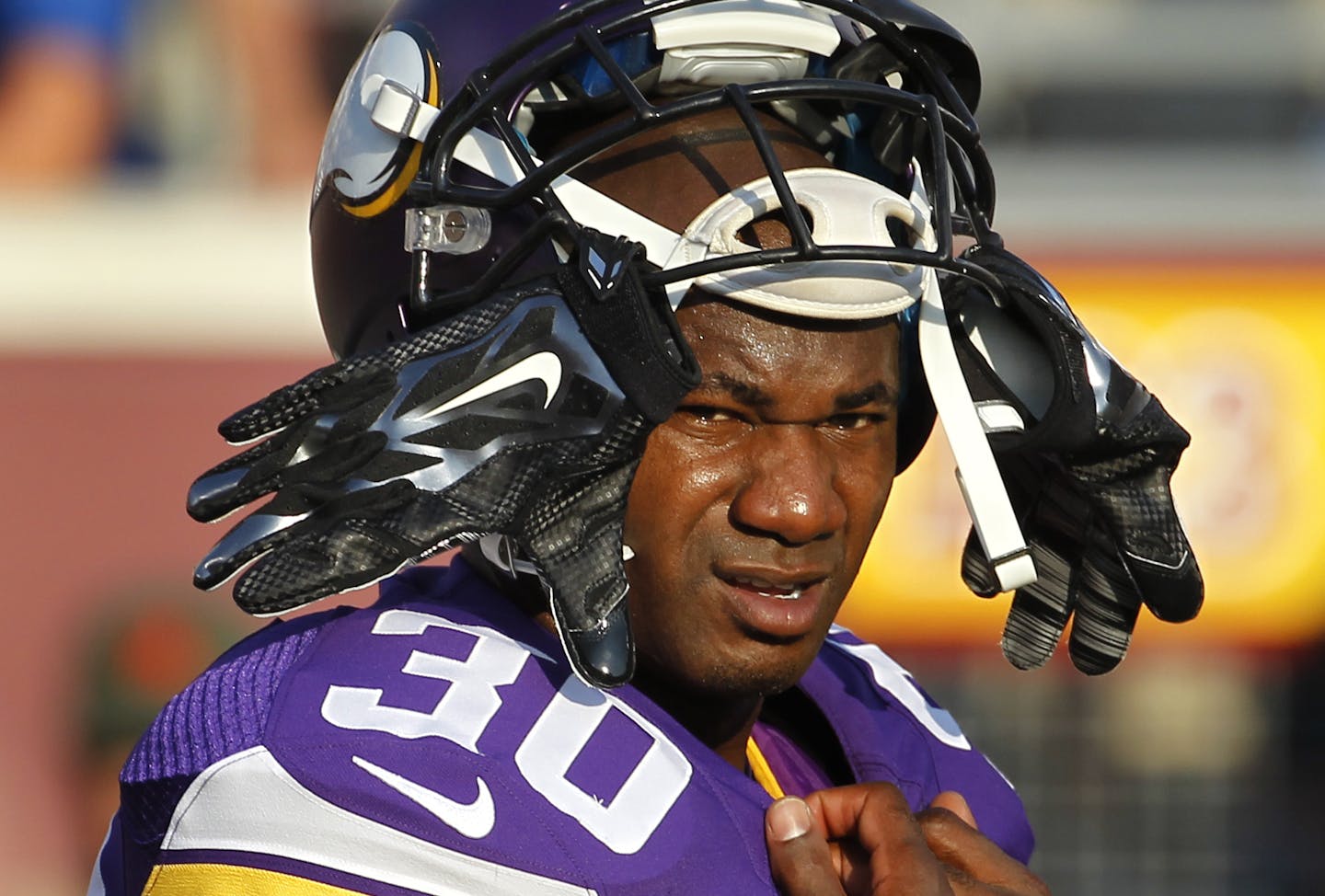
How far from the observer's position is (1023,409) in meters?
1.93

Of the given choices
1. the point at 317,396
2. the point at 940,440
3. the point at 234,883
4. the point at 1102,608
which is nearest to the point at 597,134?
the point at 317,396

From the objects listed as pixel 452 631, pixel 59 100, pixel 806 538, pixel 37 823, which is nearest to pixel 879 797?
pixel 806 538

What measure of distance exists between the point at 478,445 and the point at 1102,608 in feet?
2.67

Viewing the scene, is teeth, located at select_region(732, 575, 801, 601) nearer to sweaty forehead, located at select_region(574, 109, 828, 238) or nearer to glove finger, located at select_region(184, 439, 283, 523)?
sweaty forehead, located at select_region(574, 109, 828, 238)

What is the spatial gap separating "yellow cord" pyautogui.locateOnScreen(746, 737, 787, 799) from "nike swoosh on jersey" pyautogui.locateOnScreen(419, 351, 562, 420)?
21.4 inches

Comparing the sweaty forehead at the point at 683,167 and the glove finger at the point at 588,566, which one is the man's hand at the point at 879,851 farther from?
the sweaty forehead at the point at 683,167

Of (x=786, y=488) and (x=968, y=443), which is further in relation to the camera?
(x=968, y=443)

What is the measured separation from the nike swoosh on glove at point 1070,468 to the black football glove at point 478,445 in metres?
0.43

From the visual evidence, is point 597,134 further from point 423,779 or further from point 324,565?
point 423,779

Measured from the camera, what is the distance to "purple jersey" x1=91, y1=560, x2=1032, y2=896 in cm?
148

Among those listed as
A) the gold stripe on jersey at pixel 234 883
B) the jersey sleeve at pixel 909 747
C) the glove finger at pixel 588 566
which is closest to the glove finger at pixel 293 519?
the glove finger at pixel 588 566

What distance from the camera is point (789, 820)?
1.60 m

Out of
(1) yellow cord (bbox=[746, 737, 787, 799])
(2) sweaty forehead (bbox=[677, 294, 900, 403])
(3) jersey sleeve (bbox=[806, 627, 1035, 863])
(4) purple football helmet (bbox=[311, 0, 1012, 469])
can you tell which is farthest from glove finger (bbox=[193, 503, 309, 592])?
(3) jersey sleeve (bbox=[806, 627, 1035, 863])

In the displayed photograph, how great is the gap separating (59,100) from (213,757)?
4.73 metres
